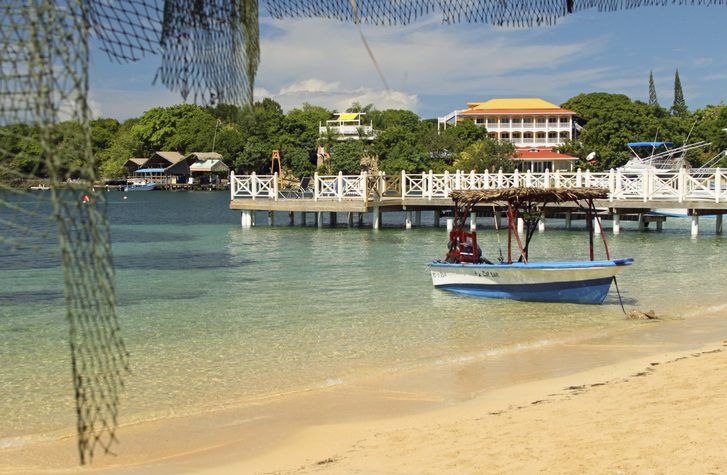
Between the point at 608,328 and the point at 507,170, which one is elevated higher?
the point at 507,170

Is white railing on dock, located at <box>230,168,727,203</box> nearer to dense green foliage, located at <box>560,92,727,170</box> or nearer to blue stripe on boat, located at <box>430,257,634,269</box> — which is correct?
blue stripe on boat, located at <box>430,257,634,269</box>

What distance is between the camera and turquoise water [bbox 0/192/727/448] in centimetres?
1087

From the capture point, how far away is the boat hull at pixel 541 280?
1664 centimetres

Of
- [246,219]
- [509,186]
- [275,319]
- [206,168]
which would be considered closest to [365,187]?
[509,186]

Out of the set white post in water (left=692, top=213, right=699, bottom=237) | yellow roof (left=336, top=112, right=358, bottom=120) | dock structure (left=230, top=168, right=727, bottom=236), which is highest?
yellow roof (left=336, top=112, right=358, bottom=120)

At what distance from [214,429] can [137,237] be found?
30612 millimetres

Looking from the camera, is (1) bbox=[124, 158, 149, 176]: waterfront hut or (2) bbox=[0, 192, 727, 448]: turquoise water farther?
(1) bbox=[124, 158, 149, 176]: waterfront hut

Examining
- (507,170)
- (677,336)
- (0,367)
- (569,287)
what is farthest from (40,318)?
(507,170)

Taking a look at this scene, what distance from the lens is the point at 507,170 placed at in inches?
2655

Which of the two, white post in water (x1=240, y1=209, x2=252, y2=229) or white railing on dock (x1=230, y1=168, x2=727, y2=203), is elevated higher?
white railing on dock (x1=230, y1=168, x2=727, y2=203)

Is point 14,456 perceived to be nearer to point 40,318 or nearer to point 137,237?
point 40,318

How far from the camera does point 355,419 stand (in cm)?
913

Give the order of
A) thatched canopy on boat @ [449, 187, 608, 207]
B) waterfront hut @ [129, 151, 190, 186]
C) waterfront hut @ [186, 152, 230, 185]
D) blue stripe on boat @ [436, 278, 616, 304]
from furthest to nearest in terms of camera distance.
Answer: waterfront hut @ [129, 151, 190, 186] → waterfront hut @ [186, 152, 230, 185] → thatched canopy on boat @ [449, 187, 608, 207] → blue stripe on boat @ [436, 278, 616, 304]

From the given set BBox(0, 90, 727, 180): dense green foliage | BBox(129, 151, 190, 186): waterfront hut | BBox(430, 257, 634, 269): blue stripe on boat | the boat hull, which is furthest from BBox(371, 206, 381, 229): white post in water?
BBox(129, 151, 190, 186): waterfront hut
